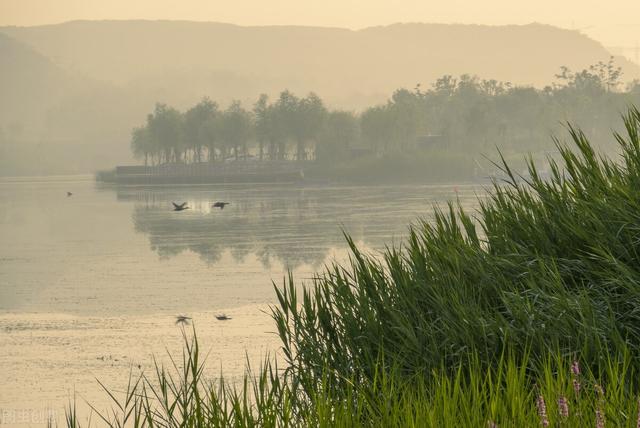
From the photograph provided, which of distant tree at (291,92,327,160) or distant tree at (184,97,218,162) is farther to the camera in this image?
distant tree at (184,97,218,162)

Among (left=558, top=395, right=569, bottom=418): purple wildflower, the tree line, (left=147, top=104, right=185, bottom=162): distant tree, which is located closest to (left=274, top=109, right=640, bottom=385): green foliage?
(left=558, top=395, right=569, bottom=418): purple wildflower

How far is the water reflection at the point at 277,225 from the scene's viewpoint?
4903 centimetres

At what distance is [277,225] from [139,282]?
26104 millimetres

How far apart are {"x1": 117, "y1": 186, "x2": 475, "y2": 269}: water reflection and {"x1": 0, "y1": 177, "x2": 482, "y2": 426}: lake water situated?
14 centimetres

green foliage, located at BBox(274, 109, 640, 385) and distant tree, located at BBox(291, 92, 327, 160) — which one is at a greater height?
→ distant tree, located at BBox(291, 92, 327, 160)

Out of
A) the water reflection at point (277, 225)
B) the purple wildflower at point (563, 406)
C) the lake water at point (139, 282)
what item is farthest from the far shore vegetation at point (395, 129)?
the purple wildflower at point (563, 406)

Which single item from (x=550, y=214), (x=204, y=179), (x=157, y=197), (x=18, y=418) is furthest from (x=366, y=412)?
(x=204, y=179)

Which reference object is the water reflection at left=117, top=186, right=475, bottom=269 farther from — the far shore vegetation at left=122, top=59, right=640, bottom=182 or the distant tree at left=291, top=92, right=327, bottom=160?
the distant tree at left=291, top=92, right=327, bottom=160

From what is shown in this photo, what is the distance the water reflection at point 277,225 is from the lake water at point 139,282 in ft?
0.45

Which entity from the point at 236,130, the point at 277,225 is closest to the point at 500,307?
the point at 277,225

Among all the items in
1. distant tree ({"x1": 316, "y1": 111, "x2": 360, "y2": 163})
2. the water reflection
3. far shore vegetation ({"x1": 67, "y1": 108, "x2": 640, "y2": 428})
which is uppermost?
distant tree ({"x1": 316, "y1": 111, "x2": 360, "y2": 163})

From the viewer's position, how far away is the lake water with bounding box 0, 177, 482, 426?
75.3ft

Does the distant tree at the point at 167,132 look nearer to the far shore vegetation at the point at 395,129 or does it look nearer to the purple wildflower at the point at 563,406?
the far shore vegetation at the point at 395,129

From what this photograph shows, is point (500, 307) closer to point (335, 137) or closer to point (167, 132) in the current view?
point (335, 137)
